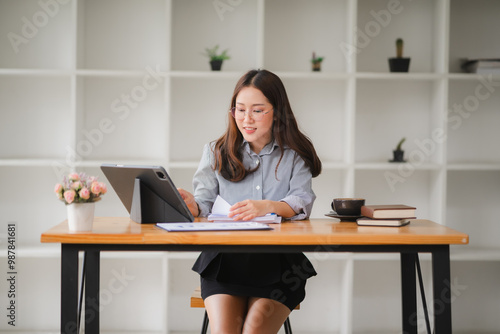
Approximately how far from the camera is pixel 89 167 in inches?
143

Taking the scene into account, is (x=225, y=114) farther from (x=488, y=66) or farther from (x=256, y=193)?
(x=488, y=66)

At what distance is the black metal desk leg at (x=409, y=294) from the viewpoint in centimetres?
246

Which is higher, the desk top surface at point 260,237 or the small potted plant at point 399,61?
the small potted plant at point 399,61

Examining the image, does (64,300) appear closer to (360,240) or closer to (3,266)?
(360,240)

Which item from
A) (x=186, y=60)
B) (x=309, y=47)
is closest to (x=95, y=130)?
(x=186, y=60)

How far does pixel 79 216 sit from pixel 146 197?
11.3 inches

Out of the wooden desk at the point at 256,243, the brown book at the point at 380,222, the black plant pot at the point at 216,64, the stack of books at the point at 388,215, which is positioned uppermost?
the black plant pot at the point at 216,64

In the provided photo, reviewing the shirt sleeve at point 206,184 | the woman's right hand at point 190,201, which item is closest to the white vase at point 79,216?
the woman's right hand at point 190,201

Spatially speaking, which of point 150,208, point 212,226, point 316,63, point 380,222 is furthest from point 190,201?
point 316,63

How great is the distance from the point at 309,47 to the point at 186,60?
78 cm

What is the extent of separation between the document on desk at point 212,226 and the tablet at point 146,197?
0.08 metres

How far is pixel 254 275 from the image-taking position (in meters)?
2.18

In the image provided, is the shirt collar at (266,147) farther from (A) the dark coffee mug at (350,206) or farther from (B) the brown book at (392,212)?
(B) the brown book at (392,212)

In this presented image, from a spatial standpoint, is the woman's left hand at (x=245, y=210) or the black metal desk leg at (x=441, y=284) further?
the woman's left hand at (x=245, y=210)
